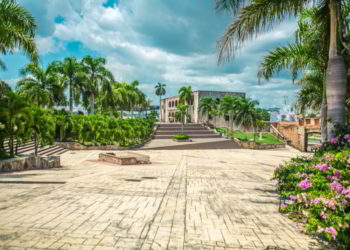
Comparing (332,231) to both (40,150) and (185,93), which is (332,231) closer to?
(40,150)

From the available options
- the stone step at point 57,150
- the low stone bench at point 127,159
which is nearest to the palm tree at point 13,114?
the low stone bench at point 127,159

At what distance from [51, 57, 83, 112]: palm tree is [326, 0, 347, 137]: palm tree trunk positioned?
2931cm

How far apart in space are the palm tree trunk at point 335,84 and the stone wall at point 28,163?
36.8ft

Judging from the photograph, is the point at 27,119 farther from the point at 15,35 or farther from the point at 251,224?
the point at 251,224

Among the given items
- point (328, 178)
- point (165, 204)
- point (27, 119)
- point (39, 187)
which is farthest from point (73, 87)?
point (328, 178)

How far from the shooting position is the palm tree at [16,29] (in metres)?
9.58

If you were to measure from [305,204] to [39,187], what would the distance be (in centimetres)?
628

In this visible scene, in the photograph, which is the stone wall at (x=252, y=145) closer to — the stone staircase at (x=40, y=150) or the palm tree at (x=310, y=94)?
the palm tree at (x=310, y=94)

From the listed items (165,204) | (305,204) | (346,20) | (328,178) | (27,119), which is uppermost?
(346,20)

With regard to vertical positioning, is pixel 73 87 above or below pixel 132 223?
above

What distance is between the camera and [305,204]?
3.51m

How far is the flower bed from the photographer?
2771 mm

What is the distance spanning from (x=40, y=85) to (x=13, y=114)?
66.5 ft

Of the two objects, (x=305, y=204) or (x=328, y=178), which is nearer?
(x=305, y=204)
